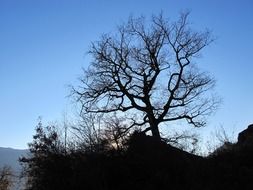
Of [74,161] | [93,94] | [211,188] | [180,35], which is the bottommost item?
[211,188]

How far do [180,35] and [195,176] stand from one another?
17.8 metres

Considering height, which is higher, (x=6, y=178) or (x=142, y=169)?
(x=6, y=178)

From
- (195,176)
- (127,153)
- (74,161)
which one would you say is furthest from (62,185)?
(195,176)

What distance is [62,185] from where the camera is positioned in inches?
748

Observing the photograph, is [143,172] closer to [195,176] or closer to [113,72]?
[195,176]

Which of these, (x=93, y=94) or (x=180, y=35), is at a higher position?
(x=180, y=35)

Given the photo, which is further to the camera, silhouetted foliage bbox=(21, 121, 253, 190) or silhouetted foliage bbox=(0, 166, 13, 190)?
silhouetted foliage bbox=(0, 166, 13, 190)

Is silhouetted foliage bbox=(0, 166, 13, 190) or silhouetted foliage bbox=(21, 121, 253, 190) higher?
silhouetted foliage bbox=(0, 166, 13, 190)

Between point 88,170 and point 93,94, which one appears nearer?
point 88,170

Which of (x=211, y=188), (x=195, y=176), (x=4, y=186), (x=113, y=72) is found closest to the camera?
(x=211, y=188)

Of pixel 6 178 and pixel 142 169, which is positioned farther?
pixel 6 178

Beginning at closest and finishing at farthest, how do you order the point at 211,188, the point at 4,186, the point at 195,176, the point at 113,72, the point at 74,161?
the point at 211,188 < the point at 195,176 < the point at 74,161 < the point at 113,72 < the point at 4,186

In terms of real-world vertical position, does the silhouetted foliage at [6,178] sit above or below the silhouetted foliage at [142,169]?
above

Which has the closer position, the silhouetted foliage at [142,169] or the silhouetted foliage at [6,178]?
the silhouetted foliage at [142,169]
